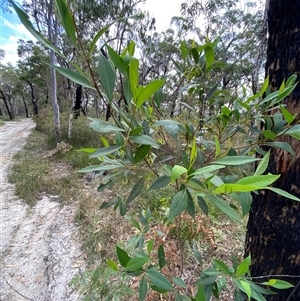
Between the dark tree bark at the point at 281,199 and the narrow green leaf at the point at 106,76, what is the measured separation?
0.58 m

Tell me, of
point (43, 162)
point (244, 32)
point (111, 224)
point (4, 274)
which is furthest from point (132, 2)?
point (4, 274)

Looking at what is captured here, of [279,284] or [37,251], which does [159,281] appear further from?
[37,251]

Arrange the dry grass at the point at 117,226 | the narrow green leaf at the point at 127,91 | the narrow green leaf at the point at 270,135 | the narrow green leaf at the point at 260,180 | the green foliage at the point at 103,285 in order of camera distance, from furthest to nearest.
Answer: the dry grass at the point at 117,226 → the green foliage at the point at 103,285 → the narrow green leaf at the point at 270,135 → the narrow green leaf at the point at 127,91 → the narrow green leaf at the point at 260,180

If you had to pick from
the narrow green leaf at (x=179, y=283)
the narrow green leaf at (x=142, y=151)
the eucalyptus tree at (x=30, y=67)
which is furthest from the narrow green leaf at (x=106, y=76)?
the eucalyptus tree at (x=30, y=67)

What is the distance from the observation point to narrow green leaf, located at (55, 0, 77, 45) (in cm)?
34

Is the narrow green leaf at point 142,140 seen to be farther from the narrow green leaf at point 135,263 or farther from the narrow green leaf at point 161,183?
the narrow green leaf at point 135,263

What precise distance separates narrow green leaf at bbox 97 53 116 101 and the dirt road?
5.00 feet

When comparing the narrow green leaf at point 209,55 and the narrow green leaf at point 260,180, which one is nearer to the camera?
the narrow green leaf at point 260,180

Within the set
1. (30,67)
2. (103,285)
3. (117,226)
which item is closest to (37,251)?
(117,226)

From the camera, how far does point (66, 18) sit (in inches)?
13.7

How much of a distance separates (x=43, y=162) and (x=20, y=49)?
13.8 m

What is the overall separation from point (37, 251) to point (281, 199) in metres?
2.01

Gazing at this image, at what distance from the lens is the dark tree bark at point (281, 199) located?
2.08 feet

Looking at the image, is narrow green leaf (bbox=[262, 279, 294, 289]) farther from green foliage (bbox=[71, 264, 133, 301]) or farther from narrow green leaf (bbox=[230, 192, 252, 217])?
green foliage (bbox=[71, 264, 133, 301])
